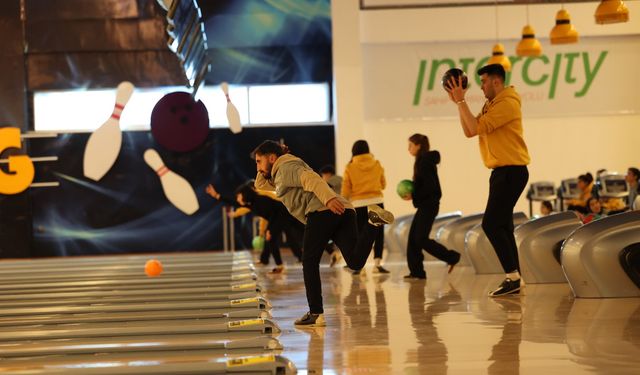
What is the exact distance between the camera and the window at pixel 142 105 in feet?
51.2

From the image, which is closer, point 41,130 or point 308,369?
point 308,369

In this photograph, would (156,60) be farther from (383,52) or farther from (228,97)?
(383,52)

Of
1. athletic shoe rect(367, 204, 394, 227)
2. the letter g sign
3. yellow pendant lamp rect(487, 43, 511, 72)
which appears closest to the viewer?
athletic shoe rect(367, 204, 394, 227)

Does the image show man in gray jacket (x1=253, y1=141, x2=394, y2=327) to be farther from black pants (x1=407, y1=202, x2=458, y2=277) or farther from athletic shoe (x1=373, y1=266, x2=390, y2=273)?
athletic shoe (x1=373, y1=266, x2=390, y2=273)

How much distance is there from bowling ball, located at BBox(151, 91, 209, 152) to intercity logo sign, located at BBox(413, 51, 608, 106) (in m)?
3.45

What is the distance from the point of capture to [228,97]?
51.2 feet

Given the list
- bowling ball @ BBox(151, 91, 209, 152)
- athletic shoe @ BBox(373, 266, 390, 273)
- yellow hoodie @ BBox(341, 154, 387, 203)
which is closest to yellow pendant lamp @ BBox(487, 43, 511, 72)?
athletic shoe @ BBox(373, 266, 390, 273)

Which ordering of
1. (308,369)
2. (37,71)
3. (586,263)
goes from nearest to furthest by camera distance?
(308,369), (586,263), (37,71)

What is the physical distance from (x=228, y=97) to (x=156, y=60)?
1.28 meters

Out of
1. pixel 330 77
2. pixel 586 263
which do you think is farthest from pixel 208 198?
pixel 586 263

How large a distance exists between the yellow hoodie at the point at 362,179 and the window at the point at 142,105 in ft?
22.7

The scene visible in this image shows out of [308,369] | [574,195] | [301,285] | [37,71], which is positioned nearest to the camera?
[308,369]

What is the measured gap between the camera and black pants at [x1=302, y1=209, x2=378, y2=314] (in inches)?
213

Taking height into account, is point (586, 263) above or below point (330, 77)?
below
